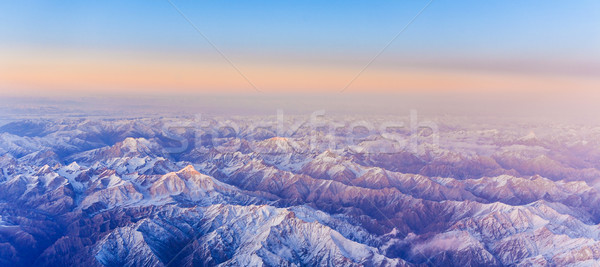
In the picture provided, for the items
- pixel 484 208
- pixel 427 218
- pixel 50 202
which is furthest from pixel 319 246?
pixel 50 202

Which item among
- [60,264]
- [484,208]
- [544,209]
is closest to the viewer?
[60,264]

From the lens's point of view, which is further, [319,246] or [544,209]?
[544,209]

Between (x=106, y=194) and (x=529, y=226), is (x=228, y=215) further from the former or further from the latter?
(x=529, y=226)

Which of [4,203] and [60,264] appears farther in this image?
[4,203]

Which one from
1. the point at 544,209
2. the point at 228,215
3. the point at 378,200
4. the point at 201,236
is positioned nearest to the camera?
the point at 201,236

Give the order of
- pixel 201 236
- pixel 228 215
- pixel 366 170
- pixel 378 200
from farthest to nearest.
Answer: pixel 366 170, pixel 378 200, pixel 228 215, pixel 201 236

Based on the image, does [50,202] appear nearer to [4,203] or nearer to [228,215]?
[4,203]

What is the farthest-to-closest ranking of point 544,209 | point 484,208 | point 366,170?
point 366,170 → point 484,208 → point 544,209

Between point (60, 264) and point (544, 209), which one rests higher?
point (544, 209)

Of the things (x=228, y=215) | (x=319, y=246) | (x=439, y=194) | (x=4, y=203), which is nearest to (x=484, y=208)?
(x=439, y=194)
